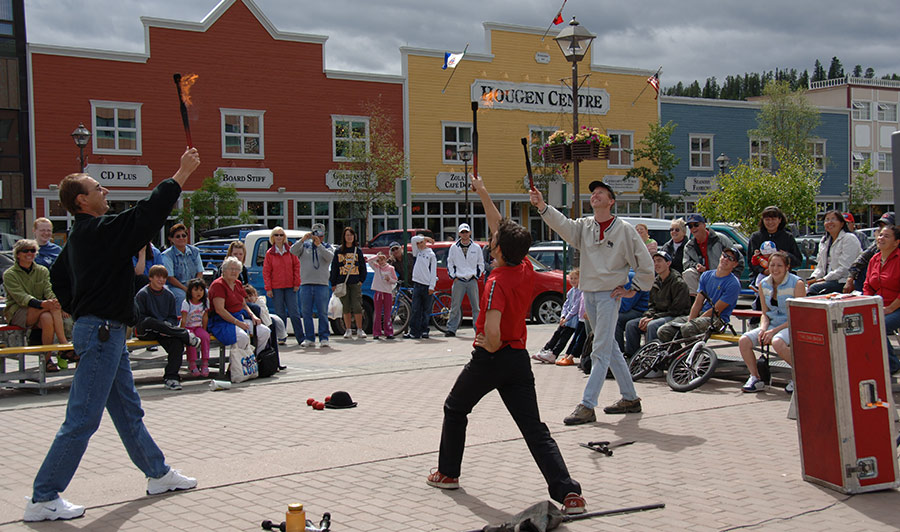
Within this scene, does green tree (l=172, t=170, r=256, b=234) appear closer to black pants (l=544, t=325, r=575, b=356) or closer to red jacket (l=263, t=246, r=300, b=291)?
red jacket (l=263, t=246, r=300, b=291)

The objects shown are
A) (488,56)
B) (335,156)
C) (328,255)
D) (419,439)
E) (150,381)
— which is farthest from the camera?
(488,56)

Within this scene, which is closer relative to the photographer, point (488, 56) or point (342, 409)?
point (342, 409)

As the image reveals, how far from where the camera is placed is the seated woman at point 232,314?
10523 millimetres

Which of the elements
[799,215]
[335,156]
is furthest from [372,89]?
[799,215]

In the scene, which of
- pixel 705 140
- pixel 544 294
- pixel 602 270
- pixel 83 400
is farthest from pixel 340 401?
pixel 705 140

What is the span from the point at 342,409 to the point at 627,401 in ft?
9.06

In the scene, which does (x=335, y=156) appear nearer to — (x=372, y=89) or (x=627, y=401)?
(x=372, y=89)

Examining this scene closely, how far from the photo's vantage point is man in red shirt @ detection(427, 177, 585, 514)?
5254 millimetres

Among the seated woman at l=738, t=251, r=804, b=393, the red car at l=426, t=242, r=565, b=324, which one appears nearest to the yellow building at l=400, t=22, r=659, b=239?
the red car at l=426, t=242, r=565, b=324

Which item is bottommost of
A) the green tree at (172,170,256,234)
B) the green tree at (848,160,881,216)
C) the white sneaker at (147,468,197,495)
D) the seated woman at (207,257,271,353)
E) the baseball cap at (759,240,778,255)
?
the white sneaker at (147,468,197,495)

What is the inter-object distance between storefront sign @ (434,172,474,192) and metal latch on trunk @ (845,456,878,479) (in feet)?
108

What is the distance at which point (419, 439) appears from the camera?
7094 millimetres

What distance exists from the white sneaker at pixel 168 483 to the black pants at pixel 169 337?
4.66 m

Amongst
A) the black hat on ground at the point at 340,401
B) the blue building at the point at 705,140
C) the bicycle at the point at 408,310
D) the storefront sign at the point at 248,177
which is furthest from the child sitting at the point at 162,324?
the blue building at the point at 705,140
